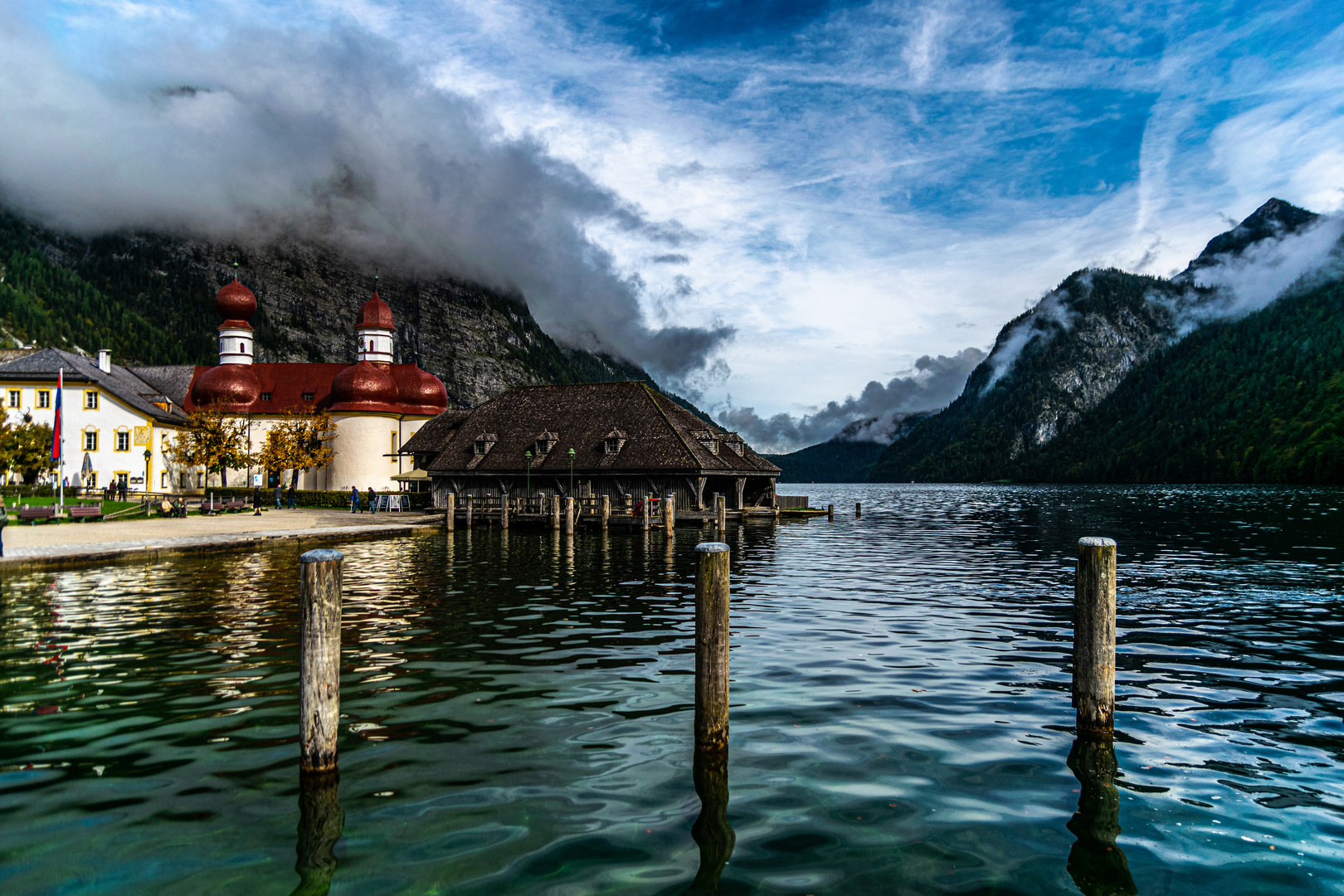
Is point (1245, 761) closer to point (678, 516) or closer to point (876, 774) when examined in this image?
point (876, 774)

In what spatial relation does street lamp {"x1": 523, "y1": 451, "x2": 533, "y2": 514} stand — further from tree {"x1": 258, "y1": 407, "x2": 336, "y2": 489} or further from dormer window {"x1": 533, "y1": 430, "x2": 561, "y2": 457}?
tree {"x1": 258, "y1": 407, "x2": 336, "y2": 489}

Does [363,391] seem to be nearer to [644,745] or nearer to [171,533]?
[171,533]

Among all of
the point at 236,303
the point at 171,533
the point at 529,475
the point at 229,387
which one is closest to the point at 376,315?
the point at 229,387

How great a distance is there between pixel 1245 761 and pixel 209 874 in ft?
33.3

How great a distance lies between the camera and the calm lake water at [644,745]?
6496 millimetres

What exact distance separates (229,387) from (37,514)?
45.4 m

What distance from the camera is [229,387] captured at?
79.7 m

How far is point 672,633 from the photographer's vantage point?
626 inches

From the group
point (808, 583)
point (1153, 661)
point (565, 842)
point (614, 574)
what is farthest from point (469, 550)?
point (565, 842)

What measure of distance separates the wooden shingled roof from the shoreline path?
6998 millimetres

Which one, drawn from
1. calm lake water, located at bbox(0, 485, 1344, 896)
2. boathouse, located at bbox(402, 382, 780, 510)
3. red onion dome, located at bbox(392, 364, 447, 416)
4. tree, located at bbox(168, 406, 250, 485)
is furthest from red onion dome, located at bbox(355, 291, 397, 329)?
calm lake water, located at bbox(0, 485, 1344, 896)

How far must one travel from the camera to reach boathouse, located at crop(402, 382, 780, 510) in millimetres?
49844

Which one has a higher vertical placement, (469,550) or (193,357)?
(193,357)

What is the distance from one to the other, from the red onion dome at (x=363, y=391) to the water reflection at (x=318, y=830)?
225 ft
